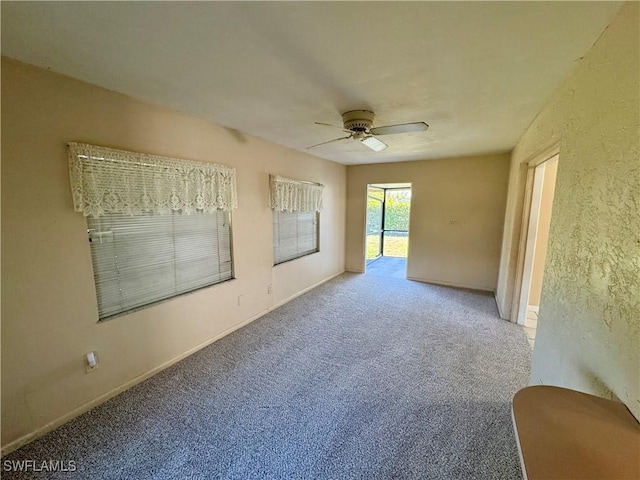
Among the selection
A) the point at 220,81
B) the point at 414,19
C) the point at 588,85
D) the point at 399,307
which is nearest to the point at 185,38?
the point at 220,81

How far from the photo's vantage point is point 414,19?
1101 mm

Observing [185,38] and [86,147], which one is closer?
[185,38]

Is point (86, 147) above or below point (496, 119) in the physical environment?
Answer: below

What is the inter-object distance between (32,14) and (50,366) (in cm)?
190

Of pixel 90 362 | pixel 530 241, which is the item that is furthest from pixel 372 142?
pixel 90 362

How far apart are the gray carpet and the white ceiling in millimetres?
2189

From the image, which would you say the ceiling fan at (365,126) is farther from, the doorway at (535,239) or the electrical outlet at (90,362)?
the electrical outlet at (90,362)

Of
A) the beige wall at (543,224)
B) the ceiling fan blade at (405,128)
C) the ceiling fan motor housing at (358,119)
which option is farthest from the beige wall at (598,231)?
the beige wall at (543,224)

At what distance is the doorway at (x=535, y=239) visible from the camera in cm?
285

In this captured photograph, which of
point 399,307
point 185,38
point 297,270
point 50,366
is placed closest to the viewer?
point 185,38

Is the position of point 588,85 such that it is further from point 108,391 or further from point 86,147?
point 108,391

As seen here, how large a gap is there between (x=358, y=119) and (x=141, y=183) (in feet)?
5.88

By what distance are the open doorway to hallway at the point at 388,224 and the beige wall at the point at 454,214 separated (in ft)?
6.01

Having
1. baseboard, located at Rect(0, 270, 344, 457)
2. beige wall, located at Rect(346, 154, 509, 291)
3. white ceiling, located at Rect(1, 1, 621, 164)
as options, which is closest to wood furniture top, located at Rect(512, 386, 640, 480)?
white ceiling, located at Rect(1, 1, 621, 164)
